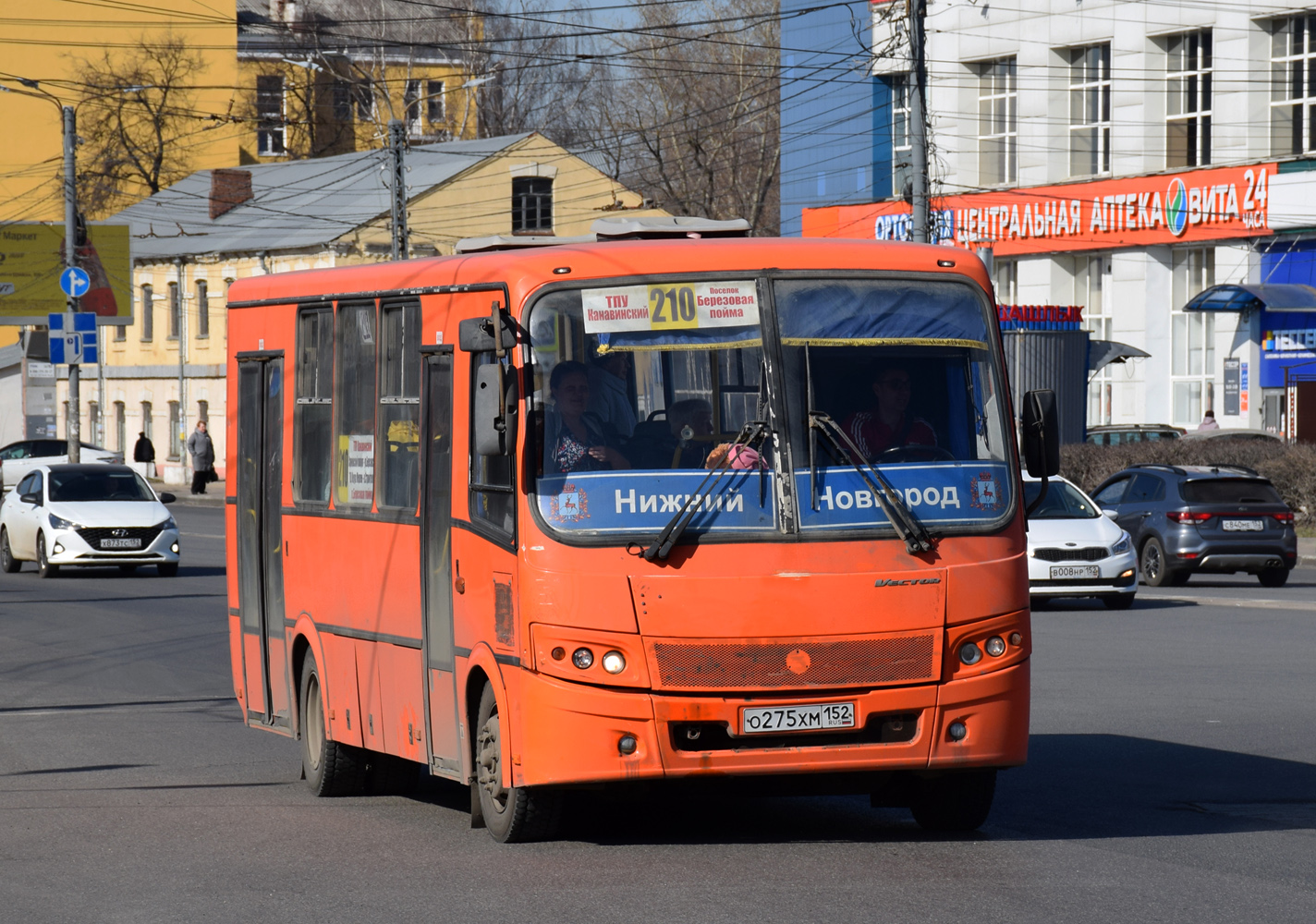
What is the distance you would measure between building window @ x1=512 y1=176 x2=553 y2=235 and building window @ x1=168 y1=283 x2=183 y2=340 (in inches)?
411

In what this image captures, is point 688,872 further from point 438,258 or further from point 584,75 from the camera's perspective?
point 584,75

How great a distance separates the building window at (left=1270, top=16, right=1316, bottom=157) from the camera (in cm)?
4325

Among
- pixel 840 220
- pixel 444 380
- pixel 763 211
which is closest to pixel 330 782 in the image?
pixel 444 380

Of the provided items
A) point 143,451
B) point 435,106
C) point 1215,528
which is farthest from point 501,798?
point 435,106

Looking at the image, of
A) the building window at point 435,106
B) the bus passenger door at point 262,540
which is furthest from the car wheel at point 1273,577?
the building window at point 435,106

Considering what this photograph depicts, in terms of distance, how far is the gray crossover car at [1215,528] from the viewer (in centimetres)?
2589

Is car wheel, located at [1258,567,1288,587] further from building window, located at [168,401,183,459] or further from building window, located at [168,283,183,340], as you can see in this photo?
building window, located at [168,401,183,459]

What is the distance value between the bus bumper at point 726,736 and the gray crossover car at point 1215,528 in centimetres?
1821

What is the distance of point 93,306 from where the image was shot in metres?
56.8

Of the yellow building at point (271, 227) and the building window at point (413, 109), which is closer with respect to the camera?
the yellow building at point (271, 227)

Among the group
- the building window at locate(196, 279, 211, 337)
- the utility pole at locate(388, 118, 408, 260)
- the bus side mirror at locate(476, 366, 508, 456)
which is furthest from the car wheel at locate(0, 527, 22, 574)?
the building window at locate(196, 279, 211, 337)

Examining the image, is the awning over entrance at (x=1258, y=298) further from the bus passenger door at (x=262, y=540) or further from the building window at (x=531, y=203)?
the bus passenger door at (x=262, y=540)

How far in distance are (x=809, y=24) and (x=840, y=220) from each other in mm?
11186

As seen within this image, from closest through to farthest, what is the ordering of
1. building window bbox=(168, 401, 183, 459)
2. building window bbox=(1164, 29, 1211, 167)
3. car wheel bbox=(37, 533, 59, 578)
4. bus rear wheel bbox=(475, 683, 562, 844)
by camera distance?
bus rear wheel bbox=(475, 683, 562, 844) < car wheel bbox=(37, 533, 59, 578) < building window bbox=(1164, 29, 1211, 167) < building window bbox=(168, 401, 183, 459)
